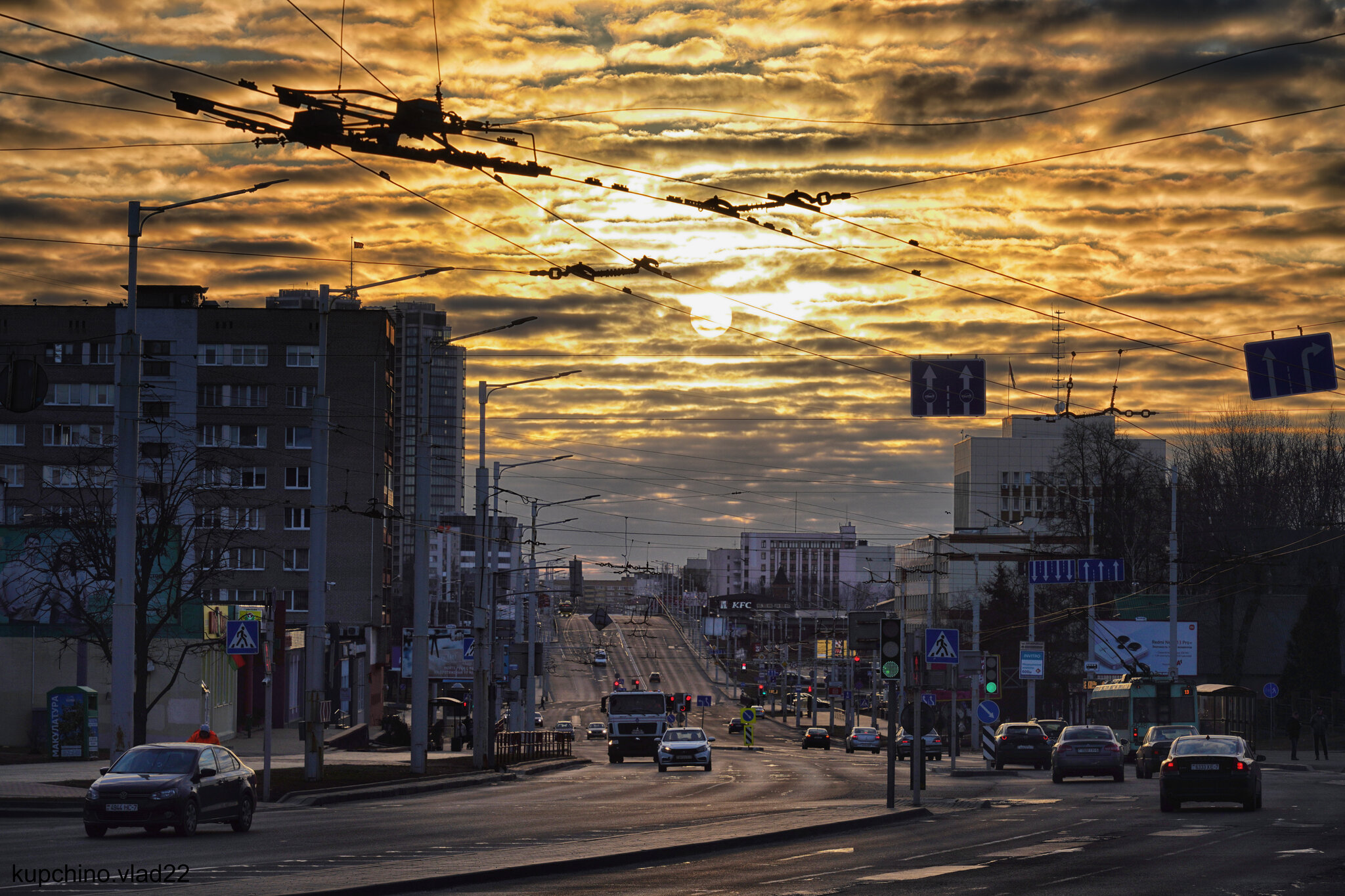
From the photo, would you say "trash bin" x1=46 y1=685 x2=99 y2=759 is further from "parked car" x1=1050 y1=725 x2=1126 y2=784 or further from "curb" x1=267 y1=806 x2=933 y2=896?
"curb" x1=267 y1=806 x2=933 y2=896

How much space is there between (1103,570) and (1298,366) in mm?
31754

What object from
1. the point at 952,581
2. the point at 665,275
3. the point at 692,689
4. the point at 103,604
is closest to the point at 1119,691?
the point at 103,604

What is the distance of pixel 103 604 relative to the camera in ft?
162

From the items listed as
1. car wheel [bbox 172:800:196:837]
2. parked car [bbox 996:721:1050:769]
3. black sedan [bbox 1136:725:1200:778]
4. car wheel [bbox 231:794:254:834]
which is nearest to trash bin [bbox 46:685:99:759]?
car wheel [bbox 231:794:254:834]

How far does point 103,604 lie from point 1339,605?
60.4 metres

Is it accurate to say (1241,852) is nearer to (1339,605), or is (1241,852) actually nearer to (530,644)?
(530,644)

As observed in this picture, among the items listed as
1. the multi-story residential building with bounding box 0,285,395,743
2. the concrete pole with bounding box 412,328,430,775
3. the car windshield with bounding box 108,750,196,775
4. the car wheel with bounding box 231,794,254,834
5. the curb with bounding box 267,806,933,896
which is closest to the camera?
the curb with bounding box 267,806,933,896

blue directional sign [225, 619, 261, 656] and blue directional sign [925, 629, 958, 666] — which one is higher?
blue directional sign [225, 619, 261, 656]

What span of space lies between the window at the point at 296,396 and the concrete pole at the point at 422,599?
195 feet

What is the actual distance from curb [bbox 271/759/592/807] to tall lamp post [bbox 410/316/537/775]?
100 cm

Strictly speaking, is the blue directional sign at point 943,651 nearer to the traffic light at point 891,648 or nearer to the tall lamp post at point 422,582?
the traffic light at point 891,648

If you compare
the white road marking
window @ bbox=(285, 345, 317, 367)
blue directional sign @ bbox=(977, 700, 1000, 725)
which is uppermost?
window @ bbox=(285, 345, 317, 367)

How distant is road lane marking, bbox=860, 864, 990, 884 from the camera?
15.7 m

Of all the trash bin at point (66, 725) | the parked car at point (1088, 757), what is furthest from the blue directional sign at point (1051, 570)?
the trash bin at point (66, 725)
